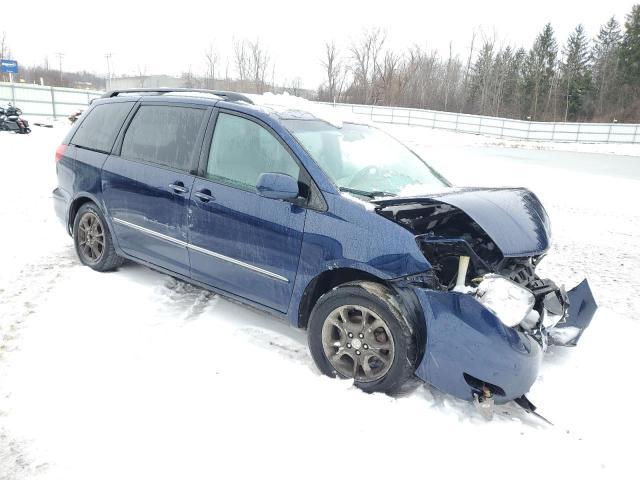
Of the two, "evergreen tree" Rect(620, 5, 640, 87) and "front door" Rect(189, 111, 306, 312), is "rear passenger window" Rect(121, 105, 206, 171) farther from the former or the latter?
"evergreen tree" Rect(620, 5, 640, 87)

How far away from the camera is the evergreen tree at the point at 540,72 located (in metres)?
62.3

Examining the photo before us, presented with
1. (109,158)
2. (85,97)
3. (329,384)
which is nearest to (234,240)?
(329,384)

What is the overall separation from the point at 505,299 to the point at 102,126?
409 cm

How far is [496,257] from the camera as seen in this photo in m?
3.31

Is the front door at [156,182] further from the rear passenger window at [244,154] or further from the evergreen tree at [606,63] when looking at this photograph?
the evergreen tree at [606,63]

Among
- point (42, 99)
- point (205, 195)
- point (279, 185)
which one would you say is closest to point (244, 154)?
point (205, 195)

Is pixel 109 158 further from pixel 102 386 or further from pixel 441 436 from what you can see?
pixel 441 436

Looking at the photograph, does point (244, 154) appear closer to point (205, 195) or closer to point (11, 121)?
point (205, 195)

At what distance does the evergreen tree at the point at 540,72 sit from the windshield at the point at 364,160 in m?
65.0

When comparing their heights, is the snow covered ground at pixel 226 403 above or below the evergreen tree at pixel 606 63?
below

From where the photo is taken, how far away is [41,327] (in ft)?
12.0

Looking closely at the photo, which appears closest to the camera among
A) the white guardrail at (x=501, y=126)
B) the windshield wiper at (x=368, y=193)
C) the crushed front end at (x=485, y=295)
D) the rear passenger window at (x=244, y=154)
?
the crushed front end at (x=485, y=295)

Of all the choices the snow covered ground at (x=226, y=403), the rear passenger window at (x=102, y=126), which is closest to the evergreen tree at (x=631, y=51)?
the snow covered ground at (x=226, y=403)

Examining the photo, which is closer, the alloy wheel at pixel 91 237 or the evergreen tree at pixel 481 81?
the alloy wheel at pixel 91 237
